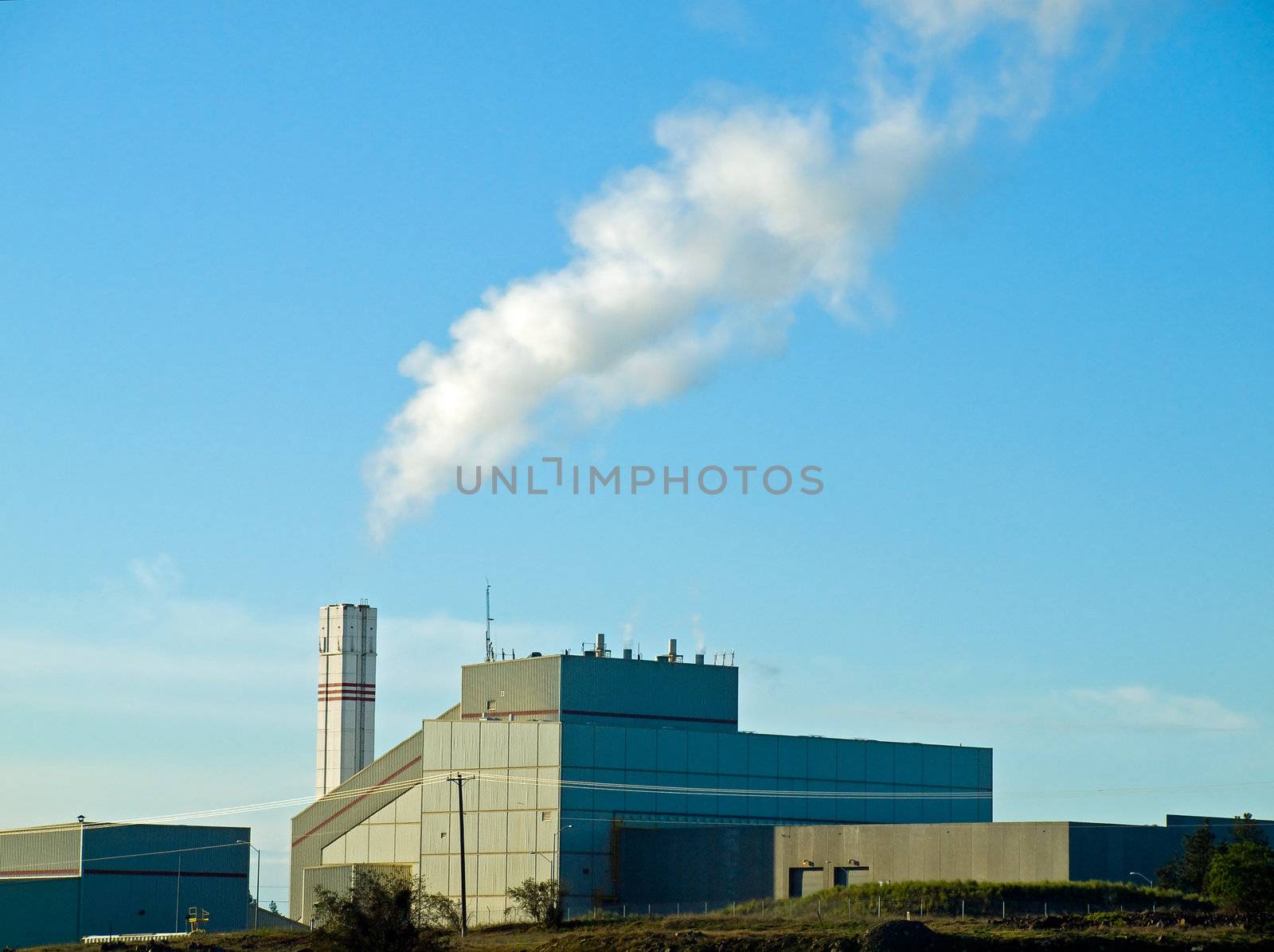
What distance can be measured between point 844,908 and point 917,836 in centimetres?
479

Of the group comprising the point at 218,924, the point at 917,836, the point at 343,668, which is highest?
the point at 343,668

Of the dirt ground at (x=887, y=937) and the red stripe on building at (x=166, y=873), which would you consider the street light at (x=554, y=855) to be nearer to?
the dirt ground at (x=887, y=937)

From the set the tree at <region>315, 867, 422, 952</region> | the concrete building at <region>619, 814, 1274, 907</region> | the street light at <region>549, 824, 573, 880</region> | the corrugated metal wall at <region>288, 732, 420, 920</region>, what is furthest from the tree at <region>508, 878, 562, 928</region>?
the corrugated metal wall at <region>288, 732, 420, 920</region>

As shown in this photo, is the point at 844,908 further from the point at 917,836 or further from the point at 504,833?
the point at 504,833

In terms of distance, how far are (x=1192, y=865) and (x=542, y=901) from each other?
78.5ft

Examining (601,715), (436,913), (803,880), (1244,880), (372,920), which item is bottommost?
(436,913)

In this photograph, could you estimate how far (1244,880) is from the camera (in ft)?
189

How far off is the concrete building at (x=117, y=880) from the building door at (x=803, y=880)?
2713cm

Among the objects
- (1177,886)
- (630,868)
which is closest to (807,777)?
(630,868)

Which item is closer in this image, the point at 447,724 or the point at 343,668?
the point at 447,724

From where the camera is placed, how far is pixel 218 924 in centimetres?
8275

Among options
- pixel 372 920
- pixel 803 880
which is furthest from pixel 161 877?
pixel 803 880

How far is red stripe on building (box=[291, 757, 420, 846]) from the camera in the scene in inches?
3327

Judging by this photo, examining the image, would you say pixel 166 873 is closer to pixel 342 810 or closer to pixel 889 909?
pixel 342 810
